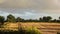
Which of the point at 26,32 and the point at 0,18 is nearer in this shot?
the point at 26,32

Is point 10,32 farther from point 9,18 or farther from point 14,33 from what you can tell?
point 9,18

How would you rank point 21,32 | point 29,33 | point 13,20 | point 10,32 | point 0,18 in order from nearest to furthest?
point 29,33
point 21,32
point 10,32
point 0,18
point 13,20

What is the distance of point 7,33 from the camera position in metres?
20.5

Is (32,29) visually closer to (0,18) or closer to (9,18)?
(0,18)

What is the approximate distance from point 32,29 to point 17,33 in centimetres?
260

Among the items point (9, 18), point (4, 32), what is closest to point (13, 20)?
point (9, 18)

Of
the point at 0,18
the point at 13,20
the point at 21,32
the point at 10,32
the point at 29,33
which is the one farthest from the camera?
the point at 13,20

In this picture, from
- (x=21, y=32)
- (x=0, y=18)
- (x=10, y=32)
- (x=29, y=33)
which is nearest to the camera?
(x=29, y=33)

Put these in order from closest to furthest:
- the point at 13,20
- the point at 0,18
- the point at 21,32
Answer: the point at 21,32, the point at 0,18, the point at 13,20

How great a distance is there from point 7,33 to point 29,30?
3500 mm

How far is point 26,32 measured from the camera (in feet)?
59.1

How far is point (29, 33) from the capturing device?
17.5 meters

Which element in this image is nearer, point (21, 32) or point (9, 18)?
point (21, 32)

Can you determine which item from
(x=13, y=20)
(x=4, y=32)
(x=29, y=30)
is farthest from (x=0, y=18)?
(x=29, y=30)
